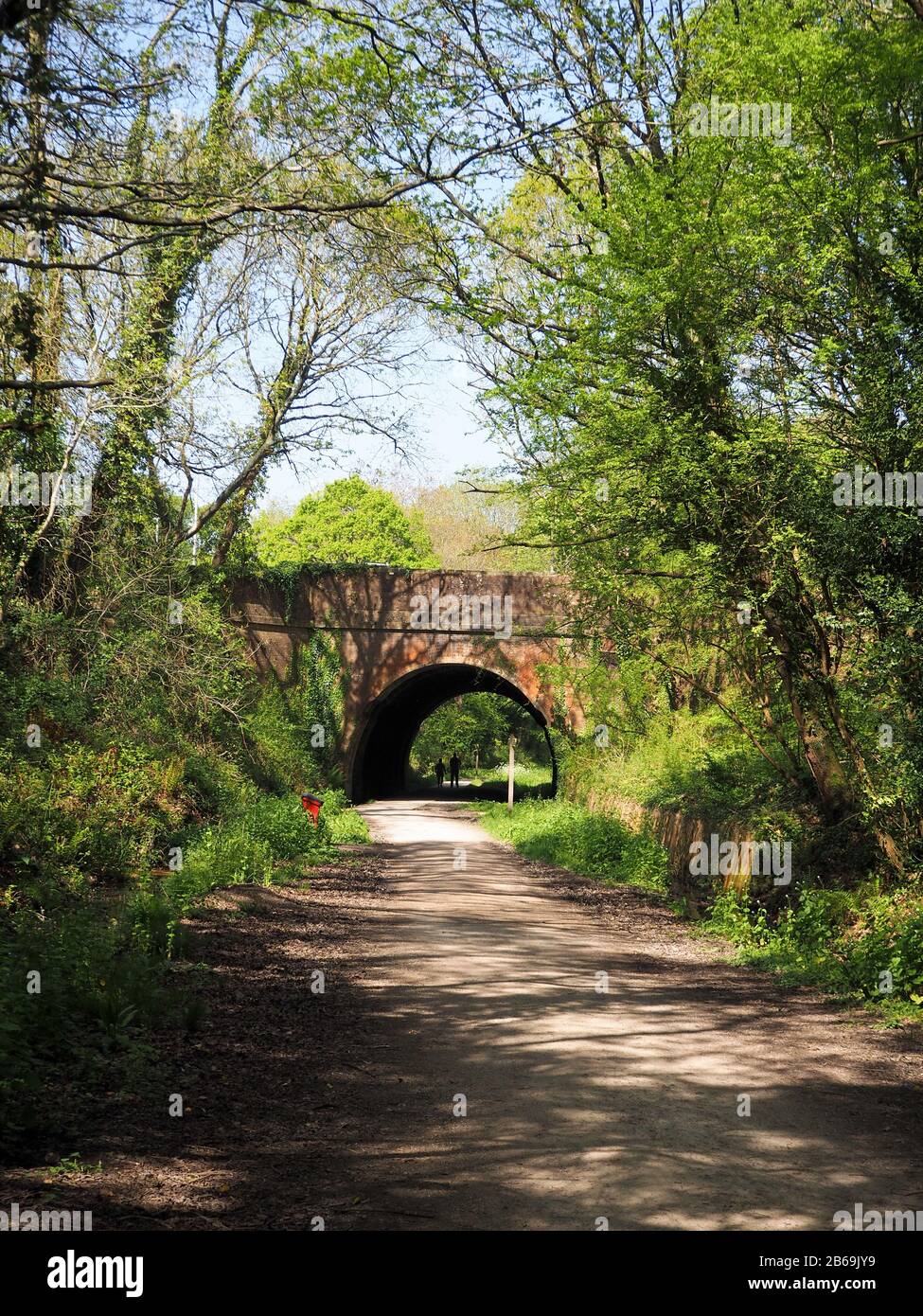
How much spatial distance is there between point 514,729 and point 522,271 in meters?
35.6

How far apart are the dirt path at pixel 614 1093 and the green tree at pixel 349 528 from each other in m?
40.4

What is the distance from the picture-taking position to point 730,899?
12484 millimetres

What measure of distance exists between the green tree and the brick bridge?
21130mm

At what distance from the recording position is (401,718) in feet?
131

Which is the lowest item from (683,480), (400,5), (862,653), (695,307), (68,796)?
(68,796)

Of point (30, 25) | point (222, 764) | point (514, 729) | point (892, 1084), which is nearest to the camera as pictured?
point (892, 1084)

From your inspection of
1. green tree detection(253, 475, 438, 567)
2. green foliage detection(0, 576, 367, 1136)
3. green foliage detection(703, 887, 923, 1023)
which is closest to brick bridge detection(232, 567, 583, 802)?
green foliage detection(0, 576, 367, 1136)

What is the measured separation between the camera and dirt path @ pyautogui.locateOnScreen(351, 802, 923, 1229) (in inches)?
181

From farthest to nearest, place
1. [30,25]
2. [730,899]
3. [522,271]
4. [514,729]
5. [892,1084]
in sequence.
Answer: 1. [514,729]
2. [522,271]
3. [730,899]
4. [30,25]
5. [892,1084]

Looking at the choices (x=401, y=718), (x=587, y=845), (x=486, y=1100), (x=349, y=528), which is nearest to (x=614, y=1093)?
(x=486, y=1100)

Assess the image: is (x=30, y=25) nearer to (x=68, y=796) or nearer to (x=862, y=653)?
(x=862, y=653)

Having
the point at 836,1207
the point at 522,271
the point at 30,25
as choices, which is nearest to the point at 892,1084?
the point at 836,1207

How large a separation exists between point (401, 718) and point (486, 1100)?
3397 cm

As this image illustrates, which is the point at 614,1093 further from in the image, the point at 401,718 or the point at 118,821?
the point at 401,718
